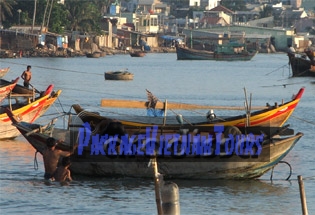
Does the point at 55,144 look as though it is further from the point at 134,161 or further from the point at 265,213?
the point at 265,213

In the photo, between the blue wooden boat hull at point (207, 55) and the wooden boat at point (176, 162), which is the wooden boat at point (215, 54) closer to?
the blue wooden boat hull at point (207, 55)

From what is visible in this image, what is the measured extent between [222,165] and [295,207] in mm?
2105

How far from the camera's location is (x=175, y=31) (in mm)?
163375

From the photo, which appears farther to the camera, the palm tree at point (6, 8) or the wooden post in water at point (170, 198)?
the palm tree at point (6, 8)

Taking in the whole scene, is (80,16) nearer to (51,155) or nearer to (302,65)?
(302,65)

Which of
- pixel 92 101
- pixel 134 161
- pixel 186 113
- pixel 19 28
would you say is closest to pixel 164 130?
pixel 134 161

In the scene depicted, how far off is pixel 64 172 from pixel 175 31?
145 meters

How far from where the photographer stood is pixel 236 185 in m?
20.0

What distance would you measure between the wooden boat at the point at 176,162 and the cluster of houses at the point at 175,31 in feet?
264

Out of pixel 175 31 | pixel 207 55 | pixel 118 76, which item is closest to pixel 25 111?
pixel 118 76

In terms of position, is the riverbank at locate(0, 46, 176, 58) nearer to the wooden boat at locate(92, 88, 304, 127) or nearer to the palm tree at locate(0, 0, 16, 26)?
the palm tree at locate(0, 0, 16, 26)

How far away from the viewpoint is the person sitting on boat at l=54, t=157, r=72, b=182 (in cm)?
1942

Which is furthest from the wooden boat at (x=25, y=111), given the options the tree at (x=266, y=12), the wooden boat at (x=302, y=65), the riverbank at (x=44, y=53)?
the tree at (x=266, y=12)

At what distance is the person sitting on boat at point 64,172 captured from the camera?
19.4 metres
